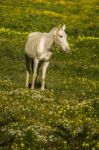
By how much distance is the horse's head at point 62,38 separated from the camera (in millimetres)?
26375

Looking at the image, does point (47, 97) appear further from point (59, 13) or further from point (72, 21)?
point (59, 13)

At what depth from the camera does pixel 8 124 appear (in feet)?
62.7

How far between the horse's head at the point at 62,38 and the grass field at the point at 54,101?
246 centimetres

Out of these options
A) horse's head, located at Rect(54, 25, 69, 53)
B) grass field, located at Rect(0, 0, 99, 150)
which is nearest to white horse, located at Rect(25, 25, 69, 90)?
horse's head, located at Rect(54, 25, 69, 53)

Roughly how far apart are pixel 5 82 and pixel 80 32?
125 feet

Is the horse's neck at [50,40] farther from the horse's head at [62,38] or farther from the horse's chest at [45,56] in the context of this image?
the horse's head at [62,38]

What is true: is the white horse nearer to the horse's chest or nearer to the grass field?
the horse's chest

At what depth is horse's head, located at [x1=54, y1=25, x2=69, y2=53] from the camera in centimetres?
2638

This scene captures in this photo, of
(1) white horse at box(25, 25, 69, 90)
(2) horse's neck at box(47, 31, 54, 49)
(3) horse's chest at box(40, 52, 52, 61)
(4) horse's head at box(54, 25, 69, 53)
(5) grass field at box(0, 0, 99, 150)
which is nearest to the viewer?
(5) grass field at box(0, 0, 99, 150)

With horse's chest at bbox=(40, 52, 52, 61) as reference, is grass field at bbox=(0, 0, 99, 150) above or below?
below

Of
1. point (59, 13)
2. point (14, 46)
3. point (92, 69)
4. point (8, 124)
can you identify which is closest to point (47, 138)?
point (8, 124)

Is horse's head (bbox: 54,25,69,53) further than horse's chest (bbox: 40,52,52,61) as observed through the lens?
No

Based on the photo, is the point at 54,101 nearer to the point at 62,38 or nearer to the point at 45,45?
the point at 62,38

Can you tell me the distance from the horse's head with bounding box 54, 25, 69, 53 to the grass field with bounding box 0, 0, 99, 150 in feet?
8.06
